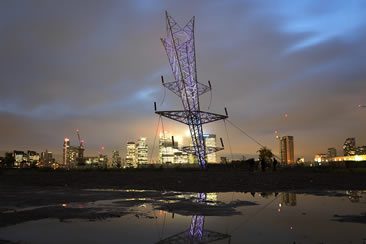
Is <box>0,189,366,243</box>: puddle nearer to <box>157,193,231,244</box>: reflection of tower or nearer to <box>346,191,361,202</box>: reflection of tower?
<box>157,193,231,244</box>: reflection of tower

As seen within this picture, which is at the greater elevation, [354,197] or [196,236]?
[354,197]

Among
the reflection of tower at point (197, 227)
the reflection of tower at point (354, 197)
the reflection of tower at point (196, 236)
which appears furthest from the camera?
the reflection of tower at point (354, 197)

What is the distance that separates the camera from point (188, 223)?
16547 mm

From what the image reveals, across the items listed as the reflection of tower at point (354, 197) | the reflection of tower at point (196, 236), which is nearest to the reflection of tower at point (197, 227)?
the reflection of tower at point (196, 236)

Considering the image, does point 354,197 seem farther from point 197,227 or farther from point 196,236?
point 196,236

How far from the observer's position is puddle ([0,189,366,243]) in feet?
44.0

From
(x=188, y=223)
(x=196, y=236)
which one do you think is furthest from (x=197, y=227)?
(x=196, y=236)

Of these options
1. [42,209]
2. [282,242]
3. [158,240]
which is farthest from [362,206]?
[42,209]

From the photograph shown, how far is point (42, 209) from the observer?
21.7m

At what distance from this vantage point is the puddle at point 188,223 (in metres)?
13.4

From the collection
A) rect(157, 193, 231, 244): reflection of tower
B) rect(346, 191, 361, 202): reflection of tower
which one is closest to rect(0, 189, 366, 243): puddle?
rect(157, 193, 231, 244): reflection of tower

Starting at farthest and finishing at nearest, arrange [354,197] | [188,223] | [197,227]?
[354,197] < [188,223] < [197,227]

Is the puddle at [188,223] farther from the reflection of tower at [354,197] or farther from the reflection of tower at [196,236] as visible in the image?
the reflection of tower at [354,197]

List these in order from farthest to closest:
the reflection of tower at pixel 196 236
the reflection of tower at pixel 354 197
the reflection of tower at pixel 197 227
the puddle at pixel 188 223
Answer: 1. the reflection of tower at pixel 354 197
2. the reflection of tower at pixel 197 227
3. the puddle at pixel 188 223
4. the reflection of tower at pixel 196 236
